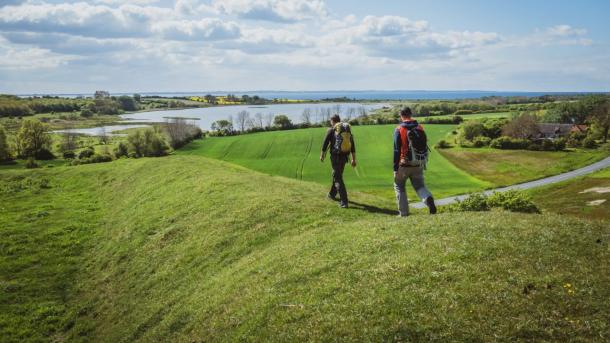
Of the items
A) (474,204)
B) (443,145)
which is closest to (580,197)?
(474,204)

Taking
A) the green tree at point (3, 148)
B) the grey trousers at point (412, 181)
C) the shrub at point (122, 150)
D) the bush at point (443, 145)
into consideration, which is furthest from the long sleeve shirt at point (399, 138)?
the bush at point (443, 145)

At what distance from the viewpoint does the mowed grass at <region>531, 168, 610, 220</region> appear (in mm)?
50344

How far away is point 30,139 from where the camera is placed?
99.6 meters

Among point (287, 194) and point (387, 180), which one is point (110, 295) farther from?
point (387, 180)

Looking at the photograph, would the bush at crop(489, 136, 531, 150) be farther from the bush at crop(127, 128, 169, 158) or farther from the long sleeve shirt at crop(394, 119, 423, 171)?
the long sleeve shirt at crop(394, 119, 423, 171)

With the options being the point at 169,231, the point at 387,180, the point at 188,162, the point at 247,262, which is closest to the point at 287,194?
the point at 169,231

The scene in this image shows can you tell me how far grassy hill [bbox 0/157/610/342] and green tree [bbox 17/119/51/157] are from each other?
87.5 meters

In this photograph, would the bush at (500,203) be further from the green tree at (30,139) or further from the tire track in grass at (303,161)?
the green tree at (30,139)

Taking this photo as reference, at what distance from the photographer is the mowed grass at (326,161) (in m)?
81.2

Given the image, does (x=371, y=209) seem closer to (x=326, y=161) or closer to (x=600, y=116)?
(x=326, y=161)

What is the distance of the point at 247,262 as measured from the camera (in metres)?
14.5

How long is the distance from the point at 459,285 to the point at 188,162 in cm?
3009

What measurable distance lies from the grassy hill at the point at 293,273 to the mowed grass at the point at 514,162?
75.9 meters

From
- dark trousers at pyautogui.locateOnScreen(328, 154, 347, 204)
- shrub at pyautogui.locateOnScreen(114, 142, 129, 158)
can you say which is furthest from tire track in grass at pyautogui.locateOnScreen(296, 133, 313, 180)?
dark trousers at pyautogui.locateOnScreen(328, 154, 347, 204)
